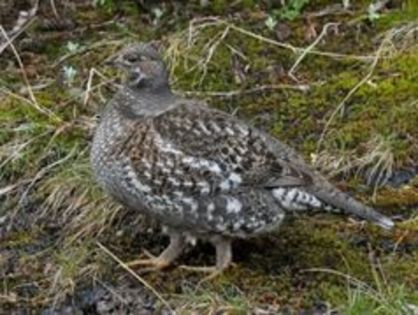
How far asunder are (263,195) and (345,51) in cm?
245

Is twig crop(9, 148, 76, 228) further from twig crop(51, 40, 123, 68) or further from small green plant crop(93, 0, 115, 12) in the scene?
small green plant crop(93, 0, 115, 12)

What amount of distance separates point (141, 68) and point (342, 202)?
1101mm

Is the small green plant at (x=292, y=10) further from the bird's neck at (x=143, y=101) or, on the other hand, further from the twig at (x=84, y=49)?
the bird's neck at (x=143, y=101)

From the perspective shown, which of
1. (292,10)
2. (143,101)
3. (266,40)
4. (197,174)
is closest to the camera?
(197,174)

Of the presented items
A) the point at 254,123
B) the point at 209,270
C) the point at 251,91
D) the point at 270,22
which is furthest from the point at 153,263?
the point at 270,22

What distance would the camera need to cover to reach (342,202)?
6156 millimetres

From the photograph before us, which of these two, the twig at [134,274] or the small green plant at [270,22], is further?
the small green plant at [270,22]

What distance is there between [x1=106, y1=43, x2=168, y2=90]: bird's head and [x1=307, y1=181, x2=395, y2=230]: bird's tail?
848mm

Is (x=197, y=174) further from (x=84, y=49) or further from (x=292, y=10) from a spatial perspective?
(x=292, y=10)

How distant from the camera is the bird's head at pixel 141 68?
6336 millimetres

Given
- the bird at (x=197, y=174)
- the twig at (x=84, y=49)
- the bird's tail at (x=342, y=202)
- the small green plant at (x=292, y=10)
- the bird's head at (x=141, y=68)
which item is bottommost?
the small green plant at (x=292, y=10)

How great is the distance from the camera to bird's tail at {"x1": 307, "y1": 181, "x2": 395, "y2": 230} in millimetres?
6148

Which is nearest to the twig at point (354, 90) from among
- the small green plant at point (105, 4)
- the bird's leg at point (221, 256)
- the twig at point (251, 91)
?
the twig at point (251, 91)

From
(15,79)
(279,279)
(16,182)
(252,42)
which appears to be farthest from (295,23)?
(279,279)
